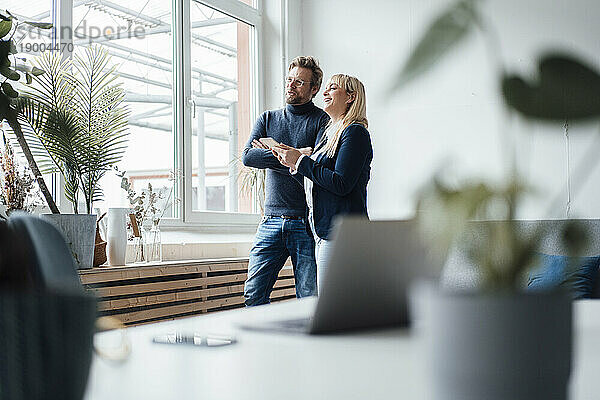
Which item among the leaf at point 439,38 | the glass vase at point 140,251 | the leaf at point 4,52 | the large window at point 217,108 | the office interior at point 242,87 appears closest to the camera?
the leaf at point 439,38

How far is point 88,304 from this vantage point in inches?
14.0

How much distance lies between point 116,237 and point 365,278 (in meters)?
2.45

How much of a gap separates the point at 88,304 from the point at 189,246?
3722mm

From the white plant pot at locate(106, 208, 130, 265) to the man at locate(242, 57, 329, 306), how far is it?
0.59m

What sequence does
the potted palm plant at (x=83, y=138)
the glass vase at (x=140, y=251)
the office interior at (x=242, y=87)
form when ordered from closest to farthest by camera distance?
the potted palm plant at (x=83, y=138) → the glass vase at (x=140, y=251) → the office interior at (x=242, y=87)

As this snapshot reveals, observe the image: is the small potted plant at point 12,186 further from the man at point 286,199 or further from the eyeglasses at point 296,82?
the eyeglasses at point 296,82

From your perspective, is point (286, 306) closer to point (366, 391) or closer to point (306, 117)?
point (366, 391)

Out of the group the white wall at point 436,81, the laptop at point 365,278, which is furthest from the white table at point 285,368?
the white wall at point 436,81

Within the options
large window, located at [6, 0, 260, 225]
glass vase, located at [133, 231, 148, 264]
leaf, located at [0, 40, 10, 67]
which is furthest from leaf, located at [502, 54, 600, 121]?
large window, located at [6, 0, 260, 225]

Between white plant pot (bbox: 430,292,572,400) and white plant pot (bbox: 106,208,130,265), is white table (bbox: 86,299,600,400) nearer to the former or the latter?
white plant pot (bbox: 430,292,572,400)

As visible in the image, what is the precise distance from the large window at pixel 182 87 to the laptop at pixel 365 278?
9.29 ft

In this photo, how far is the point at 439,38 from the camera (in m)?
0.37

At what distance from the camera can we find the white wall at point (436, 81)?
4316 millimetres

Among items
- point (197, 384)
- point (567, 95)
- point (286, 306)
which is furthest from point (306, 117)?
point (567, 95)
